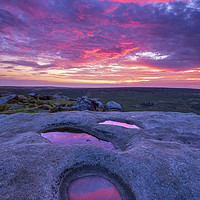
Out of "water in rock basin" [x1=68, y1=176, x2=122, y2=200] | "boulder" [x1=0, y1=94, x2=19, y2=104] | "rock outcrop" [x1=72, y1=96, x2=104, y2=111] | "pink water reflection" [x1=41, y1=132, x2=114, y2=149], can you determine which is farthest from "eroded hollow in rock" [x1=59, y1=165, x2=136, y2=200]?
"boulder" [x1=0, y1=94, x2=19, y2=104]

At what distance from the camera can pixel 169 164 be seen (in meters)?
11.3

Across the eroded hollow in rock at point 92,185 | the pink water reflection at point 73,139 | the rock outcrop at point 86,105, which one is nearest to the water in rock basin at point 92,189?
the eroded hollow in rock at point 92,185

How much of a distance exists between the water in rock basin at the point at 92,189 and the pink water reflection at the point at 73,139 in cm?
604

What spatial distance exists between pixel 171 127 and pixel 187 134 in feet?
8.48

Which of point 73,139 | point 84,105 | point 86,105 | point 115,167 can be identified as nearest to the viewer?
point 115,167

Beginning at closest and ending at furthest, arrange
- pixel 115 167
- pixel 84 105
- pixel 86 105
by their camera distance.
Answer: pixel 115 167, pixel 84 105, pixel 86 105

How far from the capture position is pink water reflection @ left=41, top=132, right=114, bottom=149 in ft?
55.4

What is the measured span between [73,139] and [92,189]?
353 inches

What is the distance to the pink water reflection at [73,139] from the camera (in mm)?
16892

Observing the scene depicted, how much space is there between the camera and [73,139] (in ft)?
58.9

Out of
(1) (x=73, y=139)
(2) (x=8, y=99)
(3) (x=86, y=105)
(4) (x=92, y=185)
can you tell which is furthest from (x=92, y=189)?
(2) (x=8, y=99)

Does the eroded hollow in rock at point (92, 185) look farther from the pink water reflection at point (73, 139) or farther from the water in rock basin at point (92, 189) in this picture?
the pink water reflection at point (73, 139)

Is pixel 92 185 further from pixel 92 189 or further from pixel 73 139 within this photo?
pixel 73 139

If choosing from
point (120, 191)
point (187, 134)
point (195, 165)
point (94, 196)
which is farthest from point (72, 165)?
point (187, 134)
